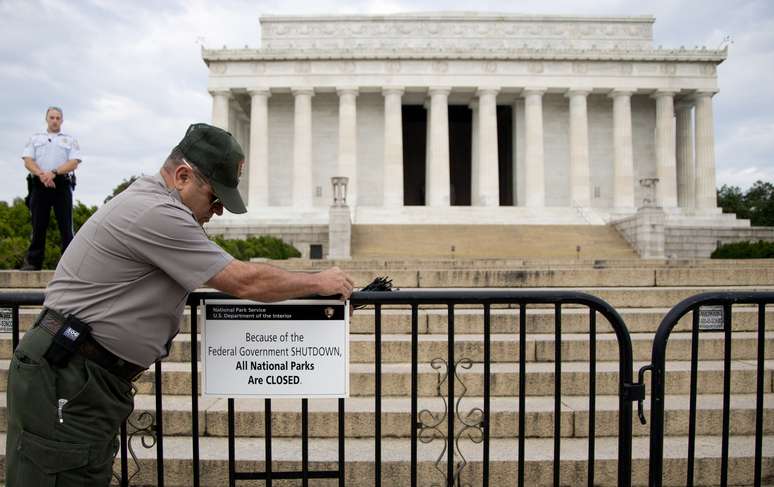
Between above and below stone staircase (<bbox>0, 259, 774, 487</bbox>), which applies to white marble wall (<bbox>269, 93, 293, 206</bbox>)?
above

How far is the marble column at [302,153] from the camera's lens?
4300 centimetres

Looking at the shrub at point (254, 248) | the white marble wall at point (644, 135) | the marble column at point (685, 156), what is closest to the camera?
the shrub at point (254, 248)

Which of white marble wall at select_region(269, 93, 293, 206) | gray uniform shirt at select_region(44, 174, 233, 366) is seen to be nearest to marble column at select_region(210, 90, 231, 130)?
white marble wall at select_region(269, 93, 293, 206)

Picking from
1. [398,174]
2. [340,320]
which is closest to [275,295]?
[340,320]

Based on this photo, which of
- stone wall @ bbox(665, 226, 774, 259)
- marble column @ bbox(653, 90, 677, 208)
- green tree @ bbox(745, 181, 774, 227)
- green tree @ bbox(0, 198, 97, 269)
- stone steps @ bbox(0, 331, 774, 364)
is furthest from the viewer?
green tree @ bbox(745, 181, 774, 227)

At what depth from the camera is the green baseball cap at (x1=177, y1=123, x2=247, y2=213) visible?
3.05 meters

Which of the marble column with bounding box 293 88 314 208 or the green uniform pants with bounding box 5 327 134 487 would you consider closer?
the green uniform pants with bounding box 5 327 134 487

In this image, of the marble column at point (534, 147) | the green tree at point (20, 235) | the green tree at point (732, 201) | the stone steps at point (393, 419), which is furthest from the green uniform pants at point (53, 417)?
the green tree at point (732, 201)

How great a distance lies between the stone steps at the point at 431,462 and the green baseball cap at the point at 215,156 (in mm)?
2827

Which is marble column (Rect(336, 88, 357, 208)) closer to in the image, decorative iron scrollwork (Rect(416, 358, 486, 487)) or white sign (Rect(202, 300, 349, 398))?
decorative iron scrollwork (Rect(416, 358, 486, 487))

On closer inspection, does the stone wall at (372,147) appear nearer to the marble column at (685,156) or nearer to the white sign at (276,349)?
the marble column at (685,156)

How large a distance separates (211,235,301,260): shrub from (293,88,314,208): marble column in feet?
47.2

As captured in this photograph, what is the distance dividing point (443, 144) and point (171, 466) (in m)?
39.1

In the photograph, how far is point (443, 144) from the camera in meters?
42.7
